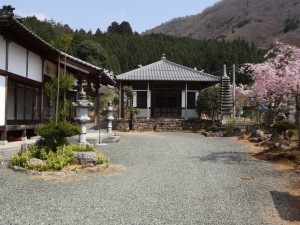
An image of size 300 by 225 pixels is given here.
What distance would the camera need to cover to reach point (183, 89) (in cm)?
2952

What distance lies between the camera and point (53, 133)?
1011cm

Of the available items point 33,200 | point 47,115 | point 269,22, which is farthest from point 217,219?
point 269,22

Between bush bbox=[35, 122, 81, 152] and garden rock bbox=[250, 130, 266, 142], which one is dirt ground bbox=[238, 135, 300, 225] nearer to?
garden rock bbox=[250, 130, 266, 142]

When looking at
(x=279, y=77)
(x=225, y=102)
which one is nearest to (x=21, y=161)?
(x=279, y=77)

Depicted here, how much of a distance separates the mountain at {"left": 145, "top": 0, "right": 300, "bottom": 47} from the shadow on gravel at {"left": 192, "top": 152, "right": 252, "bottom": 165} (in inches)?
3571

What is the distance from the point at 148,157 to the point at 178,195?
17.3ft

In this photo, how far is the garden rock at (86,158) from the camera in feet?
32.4

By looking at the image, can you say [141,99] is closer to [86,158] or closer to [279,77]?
[279,77]

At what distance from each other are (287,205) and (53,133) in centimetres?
642

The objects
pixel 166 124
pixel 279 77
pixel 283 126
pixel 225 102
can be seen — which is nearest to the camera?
pixel 283 126

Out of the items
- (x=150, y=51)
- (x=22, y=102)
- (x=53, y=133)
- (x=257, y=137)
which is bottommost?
(x=257, y=137)

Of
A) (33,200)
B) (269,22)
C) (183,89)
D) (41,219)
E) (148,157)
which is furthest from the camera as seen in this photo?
(269,22)

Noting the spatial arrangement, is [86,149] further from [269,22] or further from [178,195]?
[269,22]

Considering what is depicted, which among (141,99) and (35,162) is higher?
(141,99)
